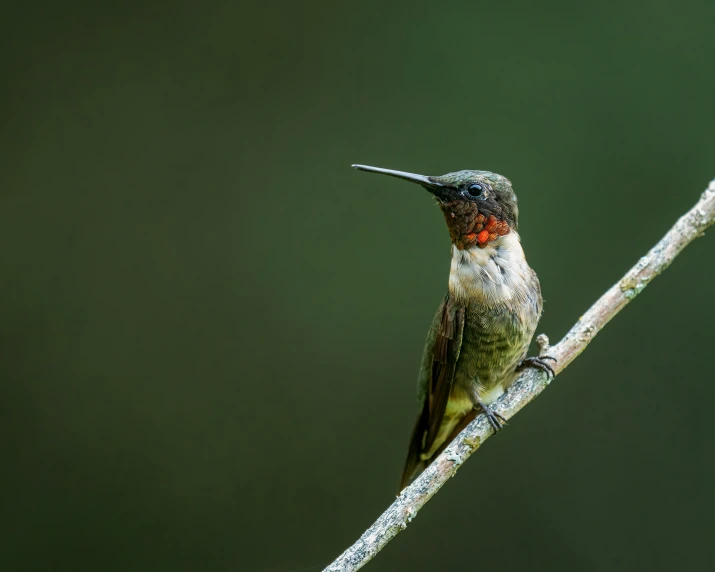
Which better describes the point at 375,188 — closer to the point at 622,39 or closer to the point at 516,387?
the point at 622,39

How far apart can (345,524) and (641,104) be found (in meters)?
2.52

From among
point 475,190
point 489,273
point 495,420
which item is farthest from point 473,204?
point 495,420

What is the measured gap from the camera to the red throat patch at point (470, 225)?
2162 millimetres

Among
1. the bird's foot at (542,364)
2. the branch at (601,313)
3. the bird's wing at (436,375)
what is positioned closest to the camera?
the branch at (601,313)

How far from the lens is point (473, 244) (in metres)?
2.21

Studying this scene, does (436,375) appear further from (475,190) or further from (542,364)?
(475,190)

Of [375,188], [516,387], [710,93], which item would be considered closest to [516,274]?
[516,387]

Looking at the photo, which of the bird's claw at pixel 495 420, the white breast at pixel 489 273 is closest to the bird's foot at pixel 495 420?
the bird's claw at pixel 495 420

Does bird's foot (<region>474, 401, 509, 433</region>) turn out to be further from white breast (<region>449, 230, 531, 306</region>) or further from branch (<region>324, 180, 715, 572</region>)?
white breast (<region>449, 230, 531, 306</region>)

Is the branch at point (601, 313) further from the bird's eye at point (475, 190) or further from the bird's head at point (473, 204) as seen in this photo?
the bird's eye at point (475, 190)

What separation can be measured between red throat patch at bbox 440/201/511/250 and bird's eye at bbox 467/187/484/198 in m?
0.03

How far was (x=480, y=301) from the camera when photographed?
7.34ft

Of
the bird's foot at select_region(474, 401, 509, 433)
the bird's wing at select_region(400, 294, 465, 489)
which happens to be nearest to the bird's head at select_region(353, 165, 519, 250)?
the bird's wing at select_region(400, 294, 465, 489)

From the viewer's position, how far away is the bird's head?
2.14 metres
